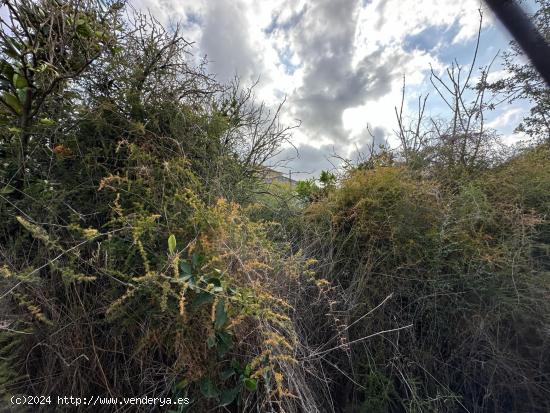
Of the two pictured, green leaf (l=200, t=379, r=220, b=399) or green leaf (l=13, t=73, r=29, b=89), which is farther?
green leaf (l=13, t=73, r=29, b=89)

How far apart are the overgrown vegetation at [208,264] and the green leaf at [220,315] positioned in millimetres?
12

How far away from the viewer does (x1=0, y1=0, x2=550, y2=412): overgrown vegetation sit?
4.46 ft

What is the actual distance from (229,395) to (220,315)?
40 cm

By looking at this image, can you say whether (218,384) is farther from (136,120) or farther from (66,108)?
(66,108)

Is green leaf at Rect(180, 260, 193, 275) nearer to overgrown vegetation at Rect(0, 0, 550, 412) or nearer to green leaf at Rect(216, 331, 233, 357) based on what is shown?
overgrown vegetation at Rect(0, 0, 550, 412)

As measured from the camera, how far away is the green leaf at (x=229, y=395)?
4.22ft

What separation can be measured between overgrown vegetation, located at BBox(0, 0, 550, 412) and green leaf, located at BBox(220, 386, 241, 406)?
0.04ft

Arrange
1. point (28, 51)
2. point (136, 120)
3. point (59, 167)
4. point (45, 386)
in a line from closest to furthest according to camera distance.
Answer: point (45, 386)
point (28, 51)
point (59, 167)
point (136, 120)

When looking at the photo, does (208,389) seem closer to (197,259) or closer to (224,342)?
(224,342)

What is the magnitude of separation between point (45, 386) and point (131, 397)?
0.40 m

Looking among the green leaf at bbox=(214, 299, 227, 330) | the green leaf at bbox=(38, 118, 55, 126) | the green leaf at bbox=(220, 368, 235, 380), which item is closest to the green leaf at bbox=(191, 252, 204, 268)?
the green leaf at bbox=(214, 299, 227, 330)

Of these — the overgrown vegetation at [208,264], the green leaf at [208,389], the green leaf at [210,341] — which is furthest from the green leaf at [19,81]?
the green leaf at [208,389]

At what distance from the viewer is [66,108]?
6.06ft

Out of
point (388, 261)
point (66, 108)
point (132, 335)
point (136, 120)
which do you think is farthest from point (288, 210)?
point (66, 108)
